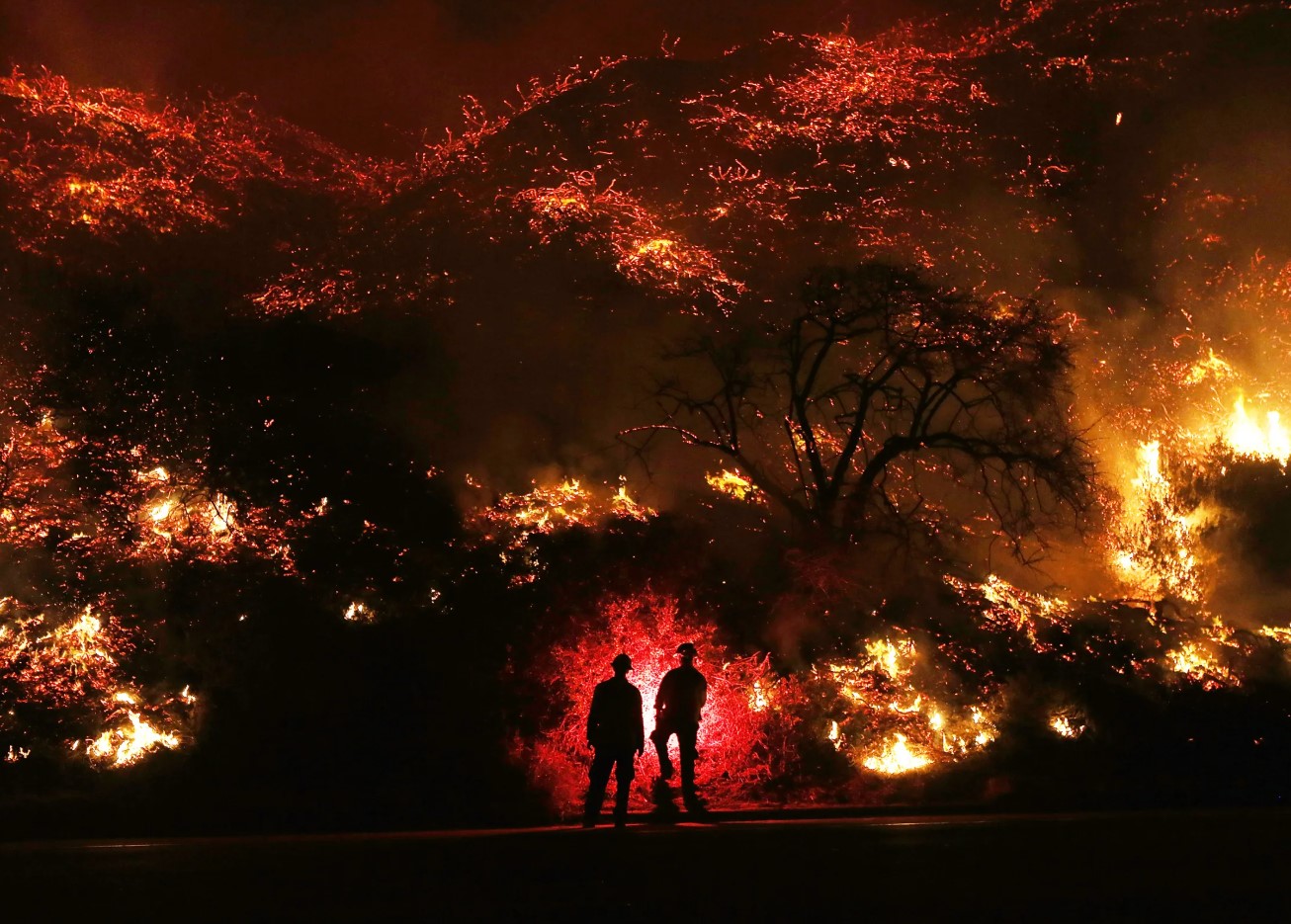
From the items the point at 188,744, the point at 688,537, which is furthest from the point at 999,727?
the point at 188,744

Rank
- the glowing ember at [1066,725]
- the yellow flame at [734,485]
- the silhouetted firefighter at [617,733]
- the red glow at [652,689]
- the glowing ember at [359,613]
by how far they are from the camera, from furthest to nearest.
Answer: the yellow flame at [734,485], the glowing ember at [1066,725], the glowing ember at [359,613], the red glow at [652,689], the silhouetted firefighter at [617,733]

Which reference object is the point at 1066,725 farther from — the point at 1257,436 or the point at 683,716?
the point at 1257,436

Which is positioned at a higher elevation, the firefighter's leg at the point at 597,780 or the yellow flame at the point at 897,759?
the yellow flame at the point at 897,759

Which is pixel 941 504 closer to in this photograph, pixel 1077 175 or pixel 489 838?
pixel 1077 175

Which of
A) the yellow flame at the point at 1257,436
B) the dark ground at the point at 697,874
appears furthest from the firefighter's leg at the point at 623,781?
the yellow flame at the point at 1257,436

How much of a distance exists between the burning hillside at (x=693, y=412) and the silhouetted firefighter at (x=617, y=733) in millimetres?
2544

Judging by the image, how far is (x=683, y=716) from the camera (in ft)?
46.5

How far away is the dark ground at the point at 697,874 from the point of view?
8.52m

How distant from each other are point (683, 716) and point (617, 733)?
1152 mm

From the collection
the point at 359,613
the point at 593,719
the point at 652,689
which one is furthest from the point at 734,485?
the point at 593,719

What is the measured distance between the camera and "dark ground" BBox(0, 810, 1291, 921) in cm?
852

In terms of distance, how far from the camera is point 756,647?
60.0ft

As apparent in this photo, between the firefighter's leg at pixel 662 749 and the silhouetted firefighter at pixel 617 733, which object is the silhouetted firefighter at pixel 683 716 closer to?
the firefighter's leg at pixel 662 749

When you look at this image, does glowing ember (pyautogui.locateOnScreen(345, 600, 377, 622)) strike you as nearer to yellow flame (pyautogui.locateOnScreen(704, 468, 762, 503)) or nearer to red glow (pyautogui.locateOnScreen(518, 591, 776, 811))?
red glow (pyautogui.locateOnScreen(518, 591, 776, 811))
